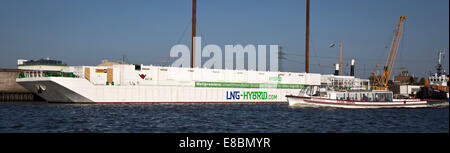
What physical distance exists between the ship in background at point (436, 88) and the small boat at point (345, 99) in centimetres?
1501

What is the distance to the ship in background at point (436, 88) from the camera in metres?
69.9

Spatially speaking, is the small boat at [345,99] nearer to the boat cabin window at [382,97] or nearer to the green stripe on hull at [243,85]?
the boat cabin window at [382,97]

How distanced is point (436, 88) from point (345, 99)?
35827 mm

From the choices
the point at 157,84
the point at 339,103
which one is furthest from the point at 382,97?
the point at 157,84

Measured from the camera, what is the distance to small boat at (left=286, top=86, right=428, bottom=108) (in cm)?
4984

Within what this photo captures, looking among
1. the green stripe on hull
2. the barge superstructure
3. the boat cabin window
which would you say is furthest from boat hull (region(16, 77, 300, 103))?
the boat cabin window

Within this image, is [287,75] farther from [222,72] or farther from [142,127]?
[142,127]

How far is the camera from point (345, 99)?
5200 cm

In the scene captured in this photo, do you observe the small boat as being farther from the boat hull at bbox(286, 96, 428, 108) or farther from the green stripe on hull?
the green stripe on hull

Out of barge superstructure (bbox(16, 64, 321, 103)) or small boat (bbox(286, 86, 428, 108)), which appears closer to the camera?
small boat (bbox(286, 86, 428, 108))

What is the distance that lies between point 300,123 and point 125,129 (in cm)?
1288

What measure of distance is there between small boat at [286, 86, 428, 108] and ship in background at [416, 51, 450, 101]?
49.3 ft

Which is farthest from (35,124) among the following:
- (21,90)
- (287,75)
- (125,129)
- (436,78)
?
(436,78)
